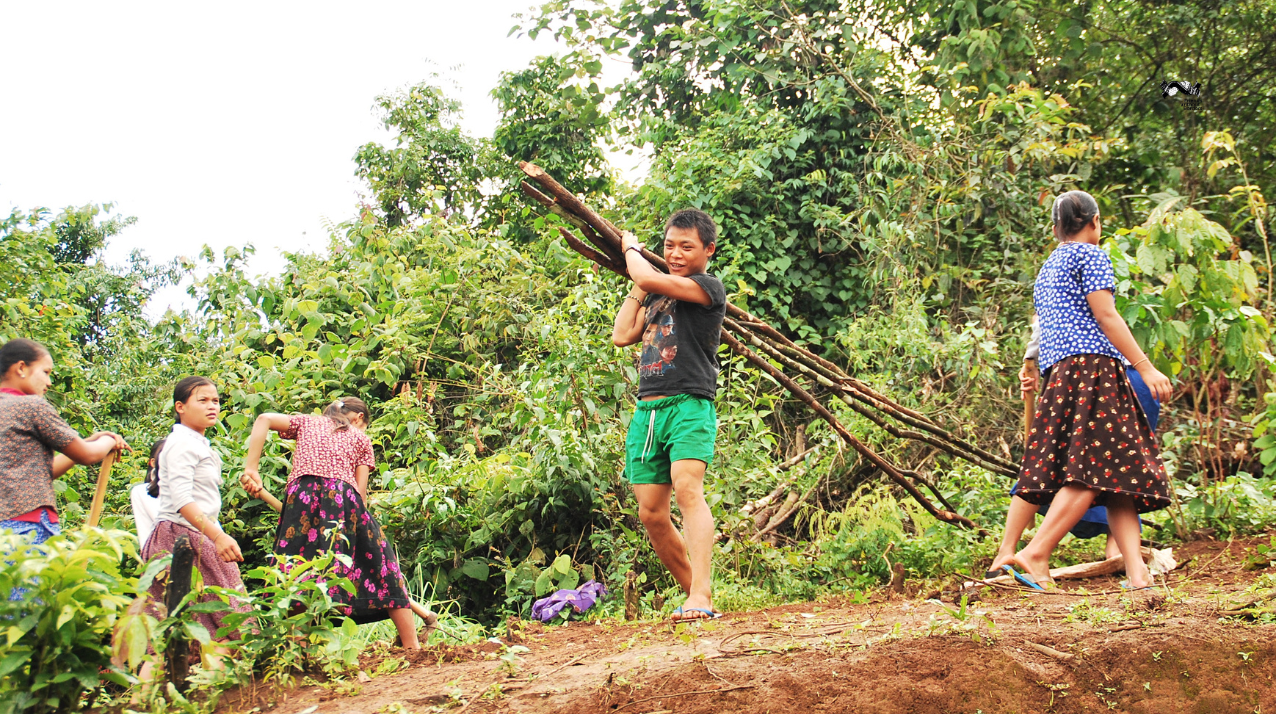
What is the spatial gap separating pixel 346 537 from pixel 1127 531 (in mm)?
3160

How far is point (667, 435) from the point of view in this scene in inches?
134

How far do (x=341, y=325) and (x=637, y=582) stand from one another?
346 centimetres

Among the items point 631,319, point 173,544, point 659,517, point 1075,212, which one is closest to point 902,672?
point 659,517

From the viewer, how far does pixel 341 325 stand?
6832mm

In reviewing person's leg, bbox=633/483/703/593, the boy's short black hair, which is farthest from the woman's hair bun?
person's leg, bbox=633/483/703/593

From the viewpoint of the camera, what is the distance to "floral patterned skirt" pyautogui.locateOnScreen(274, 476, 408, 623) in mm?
3629

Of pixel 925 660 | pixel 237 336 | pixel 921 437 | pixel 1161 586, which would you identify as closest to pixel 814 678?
pixel 925 660

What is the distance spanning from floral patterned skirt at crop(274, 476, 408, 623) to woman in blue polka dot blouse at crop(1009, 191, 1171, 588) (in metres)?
2.63

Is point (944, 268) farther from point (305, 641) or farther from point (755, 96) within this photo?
point (305, 641)

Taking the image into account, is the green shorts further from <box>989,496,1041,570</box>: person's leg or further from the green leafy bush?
the green leafy bush

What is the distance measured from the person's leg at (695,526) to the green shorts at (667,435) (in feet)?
0.17

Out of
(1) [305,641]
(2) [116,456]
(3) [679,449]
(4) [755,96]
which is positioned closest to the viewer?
(1) [305,641]

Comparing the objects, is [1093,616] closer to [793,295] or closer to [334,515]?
[334,515]

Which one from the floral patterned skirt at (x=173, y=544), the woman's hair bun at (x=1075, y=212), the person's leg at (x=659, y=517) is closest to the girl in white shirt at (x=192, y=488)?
the floral patterned skirt at (x=173, y=544)
